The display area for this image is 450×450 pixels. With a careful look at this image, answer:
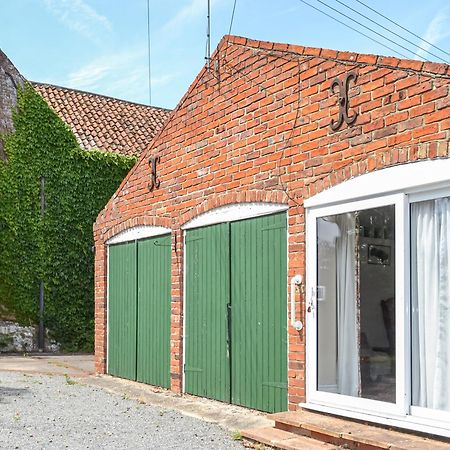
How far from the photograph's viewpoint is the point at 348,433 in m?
5.79

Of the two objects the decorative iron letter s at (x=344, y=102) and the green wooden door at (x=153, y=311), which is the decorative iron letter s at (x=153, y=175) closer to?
the green wooden door at (x=153, y=311)

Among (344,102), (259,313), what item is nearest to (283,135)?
(344,102)

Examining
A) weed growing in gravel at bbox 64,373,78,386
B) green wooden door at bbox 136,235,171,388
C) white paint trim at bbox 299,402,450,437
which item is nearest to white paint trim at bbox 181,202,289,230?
green wooden door at bbox 136,235,171,388

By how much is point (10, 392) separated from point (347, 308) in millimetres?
5407

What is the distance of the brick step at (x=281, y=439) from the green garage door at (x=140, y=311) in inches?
136

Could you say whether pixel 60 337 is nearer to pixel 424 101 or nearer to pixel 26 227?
pixel 26 227

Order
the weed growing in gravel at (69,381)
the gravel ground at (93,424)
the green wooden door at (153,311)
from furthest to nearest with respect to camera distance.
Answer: the weed growing in gravel at (69,381)
the green wooden door at (153,311)
the gravel ground at (93,424)

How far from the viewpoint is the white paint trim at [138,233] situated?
1007 centimetres

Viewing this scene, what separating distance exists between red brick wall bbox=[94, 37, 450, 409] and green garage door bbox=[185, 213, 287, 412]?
0.87 ft

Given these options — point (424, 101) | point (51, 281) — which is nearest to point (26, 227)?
point (51, 281)

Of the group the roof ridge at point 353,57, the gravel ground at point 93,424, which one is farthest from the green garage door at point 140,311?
the roof ridge at point 353,57

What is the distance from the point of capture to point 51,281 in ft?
58.3

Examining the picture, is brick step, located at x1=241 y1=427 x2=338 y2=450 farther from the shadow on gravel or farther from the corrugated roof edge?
the shadow on gravel

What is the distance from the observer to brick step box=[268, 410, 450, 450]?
17.5 ft
